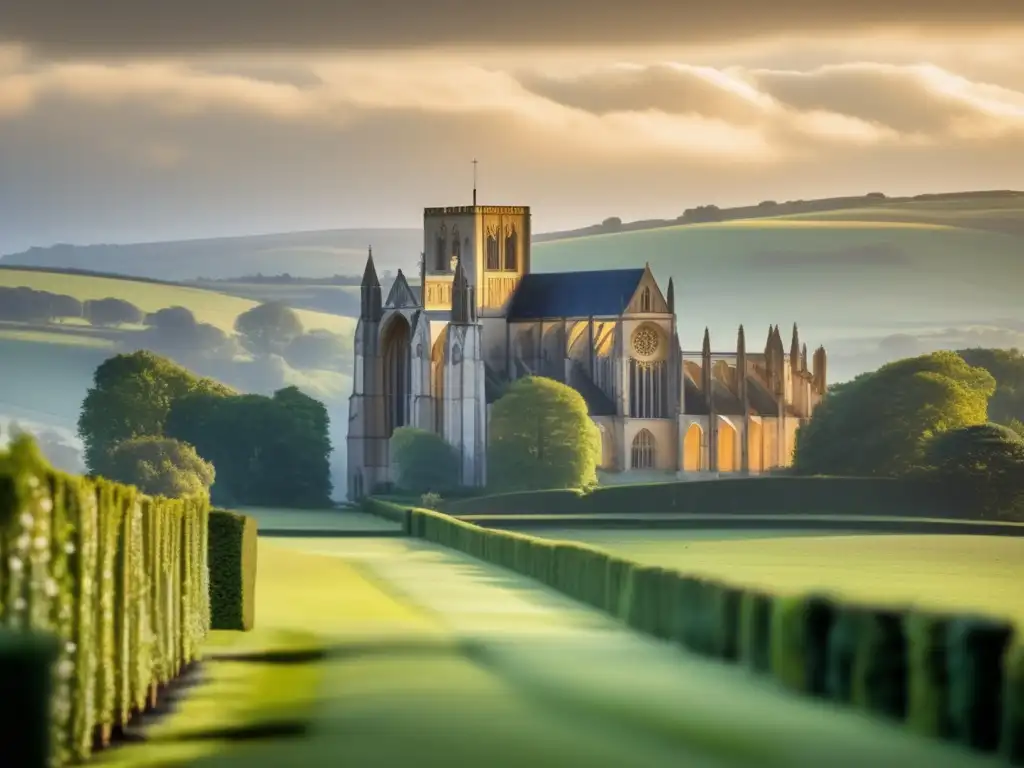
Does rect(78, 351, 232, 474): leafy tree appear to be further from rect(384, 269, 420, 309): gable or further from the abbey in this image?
rect(384, 269, 420, 309): gable

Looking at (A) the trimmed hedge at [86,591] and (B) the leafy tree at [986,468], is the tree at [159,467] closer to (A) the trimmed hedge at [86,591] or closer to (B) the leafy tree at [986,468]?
(B) the leafy tree at [986,468]

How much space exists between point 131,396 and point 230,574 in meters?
116

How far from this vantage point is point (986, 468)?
346 feet

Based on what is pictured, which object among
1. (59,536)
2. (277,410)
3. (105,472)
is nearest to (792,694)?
(59,536)

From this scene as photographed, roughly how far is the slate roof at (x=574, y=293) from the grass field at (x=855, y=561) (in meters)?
83.8

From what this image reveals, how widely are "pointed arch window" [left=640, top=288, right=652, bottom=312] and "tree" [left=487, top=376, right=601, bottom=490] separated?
23.8 metres

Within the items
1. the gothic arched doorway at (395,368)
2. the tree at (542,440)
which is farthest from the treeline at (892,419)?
the gothic arched doorway at (395,368)

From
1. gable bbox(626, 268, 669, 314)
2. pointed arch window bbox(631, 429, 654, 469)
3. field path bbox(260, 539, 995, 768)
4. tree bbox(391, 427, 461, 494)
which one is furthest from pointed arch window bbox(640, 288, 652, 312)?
field path bbox(260, 539, 995, 768)

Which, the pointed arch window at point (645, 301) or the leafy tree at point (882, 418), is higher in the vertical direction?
the pointed arch window at point (645, 301)

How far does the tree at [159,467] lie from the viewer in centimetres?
11425

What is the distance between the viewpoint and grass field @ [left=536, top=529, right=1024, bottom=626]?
44.4 meters

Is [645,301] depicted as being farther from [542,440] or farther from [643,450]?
[542,440]

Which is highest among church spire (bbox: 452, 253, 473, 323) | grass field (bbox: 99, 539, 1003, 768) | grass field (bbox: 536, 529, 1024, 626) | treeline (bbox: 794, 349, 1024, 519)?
church spire (bbox: 452, 253, 473, 323)

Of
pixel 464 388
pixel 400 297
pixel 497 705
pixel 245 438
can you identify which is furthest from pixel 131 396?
pixel 497 705
